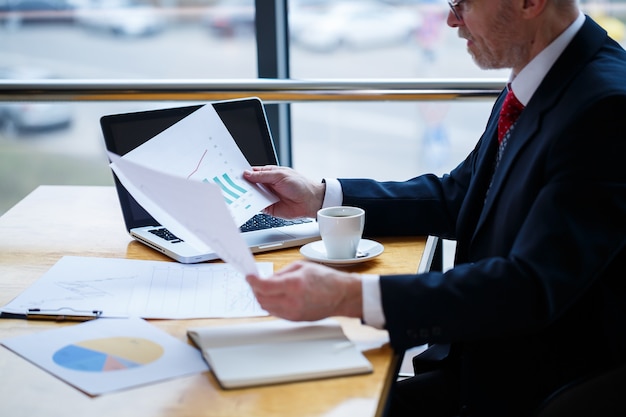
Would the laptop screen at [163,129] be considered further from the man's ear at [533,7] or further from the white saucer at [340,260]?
the man's ear at [533,7]

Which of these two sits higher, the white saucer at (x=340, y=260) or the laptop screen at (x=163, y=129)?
the laptop screen at (x=163, y=129)

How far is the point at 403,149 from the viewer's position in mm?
8641

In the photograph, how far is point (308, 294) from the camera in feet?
3.55

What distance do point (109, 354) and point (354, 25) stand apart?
7988 millimetres

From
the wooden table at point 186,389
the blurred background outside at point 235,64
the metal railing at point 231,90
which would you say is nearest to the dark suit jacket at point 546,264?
the wooden table at point 186,389

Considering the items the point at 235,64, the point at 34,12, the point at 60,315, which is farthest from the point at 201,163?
the point at 34,12

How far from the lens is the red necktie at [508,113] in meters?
1.41

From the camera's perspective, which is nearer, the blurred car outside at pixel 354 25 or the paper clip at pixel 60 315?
the paper clip at pixel 60 315

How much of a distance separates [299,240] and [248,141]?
0.85 feet

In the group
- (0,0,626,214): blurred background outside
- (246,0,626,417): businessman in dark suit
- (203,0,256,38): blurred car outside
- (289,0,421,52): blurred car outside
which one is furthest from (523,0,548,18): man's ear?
(203,0,256,38): blurred car outside

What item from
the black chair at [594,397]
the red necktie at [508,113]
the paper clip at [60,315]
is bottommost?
the black chair at [594,397]

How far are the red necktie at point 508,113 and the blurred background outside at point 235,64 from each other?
6.54m

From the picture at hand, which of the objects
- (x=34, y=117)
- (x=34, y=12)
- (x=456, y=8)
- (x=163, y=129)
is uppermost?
(x=456, y=8)

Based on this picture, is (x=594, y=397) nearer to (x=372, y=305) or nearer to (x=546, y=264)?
(x=546, y=264)
